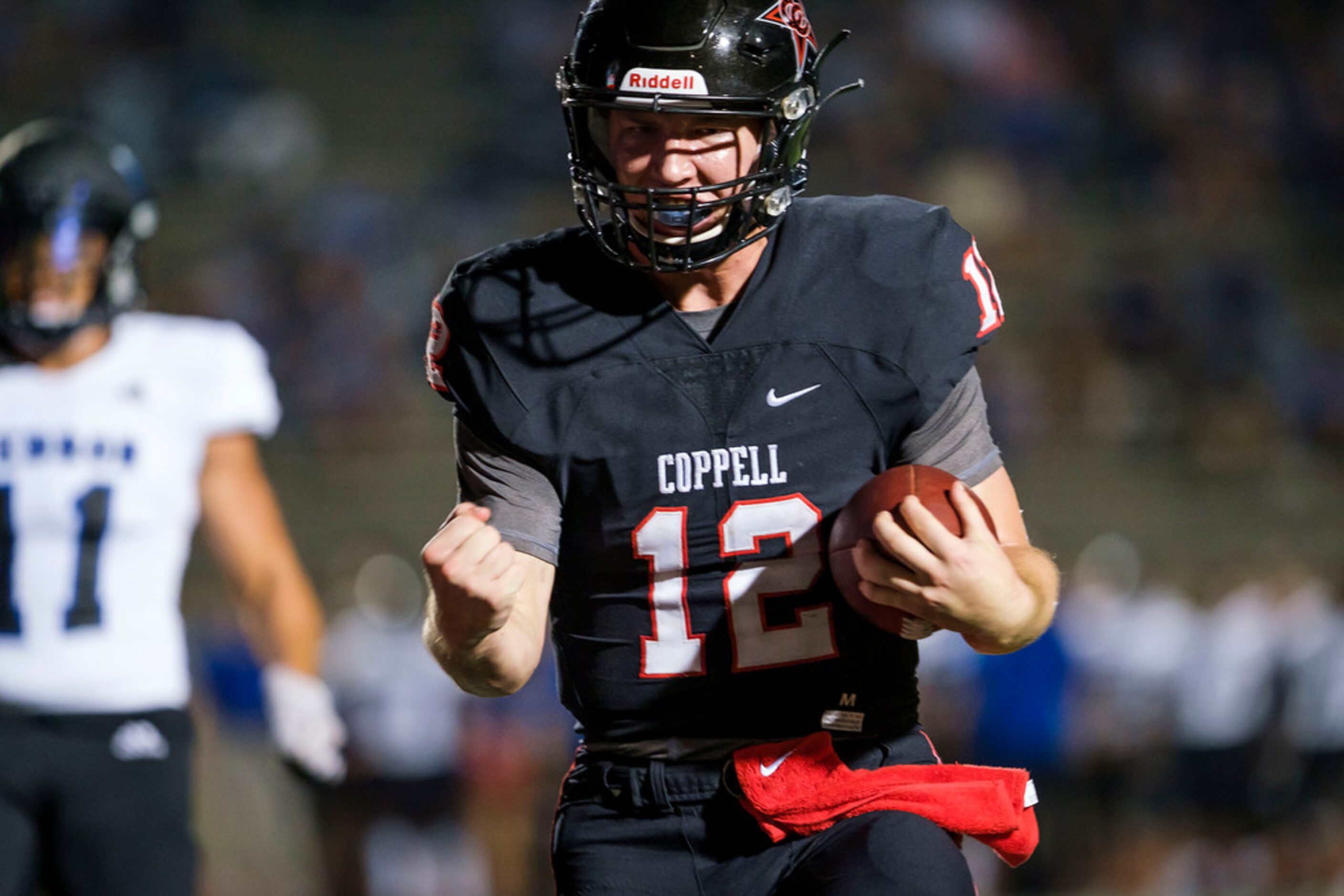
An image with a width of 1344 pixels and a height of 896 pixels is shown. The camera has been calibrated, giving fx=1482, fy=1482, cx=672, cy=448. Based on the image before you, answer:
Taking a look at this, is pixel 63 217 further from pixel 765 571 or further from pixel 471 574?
pixel 765 571

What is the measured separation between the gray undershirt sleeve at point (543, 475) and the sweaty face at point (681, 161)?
15.7 inches

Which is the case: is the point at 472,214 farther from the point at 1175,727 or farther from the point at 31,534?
the point at 31,534

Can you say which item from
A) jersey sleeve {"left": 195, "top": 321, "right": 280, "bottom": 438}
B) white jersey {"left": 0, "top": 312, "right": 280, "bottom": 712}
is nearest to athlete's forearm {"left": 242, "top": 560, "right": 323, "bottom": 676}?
white jersey {"left": 0, "top": 312, "right": 280, "bottom": 712}

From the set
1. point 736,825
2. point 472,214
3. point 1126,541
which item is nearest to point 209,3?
point 472,214

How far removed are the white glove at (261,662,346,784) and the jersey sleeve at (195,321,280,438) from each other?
0.54 meters

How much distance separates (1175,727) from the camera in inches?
307

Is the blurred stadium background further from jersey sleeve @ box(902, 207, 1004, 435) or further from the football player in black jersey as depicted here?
jersey sleeve @ box(902, 207, 1004, 435)

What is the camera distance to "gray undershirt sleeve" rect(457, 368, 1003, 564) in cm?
212

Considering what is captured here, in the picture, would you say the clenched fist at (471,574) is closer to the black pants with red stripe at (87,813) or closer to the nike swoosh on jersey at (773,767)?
the nike swoosh on jersey at (773,767)

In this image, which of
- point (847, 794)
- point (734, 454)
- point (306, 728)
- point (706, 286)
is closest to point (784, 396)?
point (734, 454)

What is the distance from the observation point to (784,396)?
2121 millimetres

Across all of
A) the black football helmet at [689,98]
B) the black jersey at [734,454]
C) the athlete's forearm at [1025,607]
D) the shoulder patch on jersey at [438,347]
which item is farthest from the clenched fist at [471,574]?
the athlete's forearm at [1025,607]

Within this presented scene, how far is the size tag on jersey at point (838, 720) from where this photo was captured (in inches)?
82.8

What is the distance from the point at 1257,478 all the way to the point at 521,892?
5.35 m
